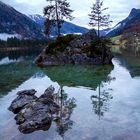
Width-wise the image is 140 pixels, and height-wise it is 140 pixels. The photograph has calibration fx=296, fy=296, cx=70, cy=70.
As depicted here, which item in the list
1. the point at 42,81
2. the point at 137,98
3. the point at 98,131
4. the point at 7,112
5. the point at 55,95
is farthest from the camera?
the point at 42,81

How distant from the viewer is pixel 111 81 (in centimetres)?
3409

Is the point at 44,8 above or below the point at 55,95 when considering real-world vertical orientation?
above

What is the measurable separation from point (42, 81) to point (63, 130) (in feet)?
63.7

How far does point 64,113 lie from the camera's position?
68.1ft

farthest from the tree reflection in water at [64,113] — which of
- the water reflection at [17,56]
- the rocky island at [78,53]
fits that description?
the water reflection at [17,56]

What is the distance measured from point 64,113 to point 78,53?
1488 inches

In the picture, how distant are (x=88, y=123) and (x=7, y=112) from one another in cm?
697

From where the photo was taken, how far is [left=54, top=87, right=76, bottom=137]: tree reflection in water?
17908 millimetres

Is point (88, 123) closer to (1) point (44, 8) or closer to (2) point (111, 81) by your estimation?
(2) point (111, 81)

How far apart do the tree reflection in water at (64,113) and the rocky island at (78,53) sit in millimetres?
30225

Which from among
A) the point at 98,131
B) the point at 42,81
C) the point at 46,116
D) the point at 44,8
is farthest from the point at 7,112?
the point at 44,8

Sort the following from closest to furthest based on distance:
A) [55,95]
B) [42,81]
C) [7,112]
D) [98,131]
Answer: [98,131] < [7,112] < [55,95] < [42,81]

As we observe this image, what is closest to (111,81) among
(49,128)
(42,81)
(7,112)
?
(42,81)

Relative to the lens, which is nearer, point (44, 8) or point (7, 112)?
point (7, 112)
